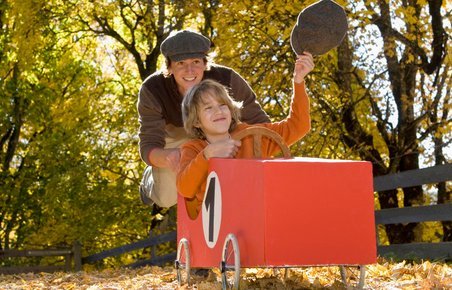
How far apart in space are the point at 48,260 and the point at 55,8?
18.9 ft

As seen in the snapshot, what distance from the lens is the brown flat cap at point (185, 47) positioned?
5.79 metres

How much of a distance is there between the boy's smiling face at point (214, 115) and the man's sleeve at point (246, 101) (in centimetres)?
112

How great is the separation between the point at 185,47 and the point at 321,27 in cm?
112

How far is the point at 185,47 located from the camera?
5789 mm

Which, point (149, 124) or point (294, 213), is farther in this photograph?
point (149, 124)

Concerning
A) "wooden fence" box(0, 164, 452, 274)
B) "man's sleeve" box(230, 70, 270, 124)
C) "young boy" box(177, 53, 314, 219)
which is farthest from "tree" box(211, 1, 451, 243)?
"young boy" box(177, 53, 314, 219)

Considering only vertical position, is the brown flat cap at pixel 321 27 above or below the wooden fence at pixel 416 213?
above

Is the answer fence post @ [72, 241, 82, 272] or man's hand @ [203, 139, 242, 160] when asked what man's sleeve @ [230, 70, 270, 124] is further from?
fence post @ [72, 241, 82, 272]

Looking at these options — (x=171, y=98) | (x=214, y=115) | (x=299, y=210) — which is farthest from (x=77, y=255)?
(x=299, y=210)

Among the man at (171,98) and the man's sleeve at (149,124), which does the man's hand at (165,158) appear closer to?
the man at (171,98)

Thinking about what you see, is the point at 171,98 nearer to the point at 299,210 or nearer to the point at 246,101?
the point at 246,101

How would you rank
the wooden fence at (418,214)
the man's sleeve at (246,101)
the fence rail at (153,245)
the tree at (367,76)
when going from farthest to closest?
1. the fence rail at (153,245)
2. the tree at (367,76)
3. the wooden fence at (418,214)
4. the man's sleeve at (246,101)

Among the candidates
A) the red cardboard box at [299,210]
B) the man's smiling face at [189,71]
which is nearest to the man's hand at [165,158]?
the man's smiling face at [189,71]

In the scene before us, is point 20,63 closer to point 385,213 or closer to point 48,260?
point 48,260
